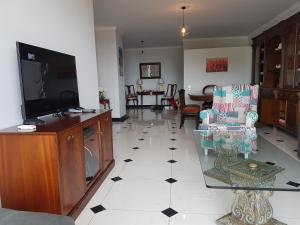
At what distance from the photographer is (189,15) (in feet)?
17.0

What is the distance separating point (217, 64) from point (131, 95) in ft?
11.8

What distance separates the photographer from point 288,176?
1.72m

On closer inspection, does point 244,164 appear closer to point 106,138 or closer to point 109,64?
point 106,138

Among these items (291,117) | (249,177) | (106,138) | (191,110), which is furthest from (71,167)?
(291,117)

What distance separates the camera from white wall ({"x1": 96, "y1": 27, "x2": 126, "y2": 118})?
6305 millimetres

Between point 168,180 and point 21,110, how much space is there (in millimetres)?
1648

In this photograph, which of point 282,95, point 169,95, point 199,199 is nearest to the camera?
point 199,199

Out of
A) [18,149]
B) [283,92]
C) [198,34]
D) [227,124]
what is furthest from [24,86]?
[198,34]

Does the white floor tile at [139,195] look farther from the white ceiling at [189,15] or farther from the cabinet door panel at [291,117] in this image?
the white ceiling at [189,15]

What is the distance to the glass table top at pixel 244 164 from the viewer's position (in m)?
1.57

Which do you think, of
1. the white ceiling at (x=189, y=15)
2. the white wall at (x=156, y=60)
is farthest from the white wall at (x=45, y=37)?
the white wall at (x=156, y=60)

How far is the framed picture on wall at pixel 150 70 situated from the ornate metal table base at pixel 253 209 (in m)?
8.71

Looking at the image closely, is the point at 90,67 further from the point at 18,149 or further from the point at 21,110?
the point at 18,149

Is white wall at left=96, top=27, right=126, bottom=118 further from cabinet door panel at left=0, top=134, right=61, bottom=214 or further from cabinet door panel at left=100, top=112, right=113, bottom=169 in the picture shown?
cabinet door panel at left=0, top=134, right=61, bottom=214
